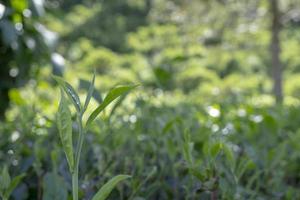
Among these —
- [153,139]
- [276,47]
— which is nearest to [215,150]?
[153,139]

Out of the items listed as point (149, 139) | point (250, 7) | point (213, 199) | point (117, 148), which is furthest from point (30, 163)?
point (250, 7)

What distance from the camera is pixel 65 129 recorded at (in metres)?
0.77

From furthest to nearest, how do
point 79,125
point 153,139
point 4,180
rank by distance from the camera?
point 153,139 < point 4,180 < point 79,125

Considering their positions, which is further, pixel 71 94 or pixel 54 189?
pixel 54 189

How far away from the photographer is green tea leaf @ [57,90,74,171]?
750 mm

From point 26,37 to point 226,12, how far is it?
9.13 metres

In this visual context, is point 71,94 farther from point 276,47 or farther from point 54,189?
point 276,47

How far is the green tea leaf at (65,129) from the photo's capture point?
2.46 ft

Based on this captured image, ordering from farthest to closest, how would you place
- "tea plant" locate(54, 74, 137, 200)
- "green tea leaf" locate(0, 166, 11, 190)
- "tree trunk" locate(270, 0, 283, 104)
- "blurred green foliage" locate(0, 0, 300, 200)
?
"tree trunk" locate(270, 0, 283, 104) → "blurred green foliage" locate(0, 0, 300, 200) → "green tea leaf" locate(0, 166, 11, 190) → "tea plant" locate(54, 74, 137, 200)

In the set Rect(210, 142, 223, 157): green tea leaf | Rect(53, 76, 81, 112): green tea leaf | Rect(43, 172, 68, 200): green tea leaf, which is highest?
Rect(53, 76, 81, 112): green tea leaf

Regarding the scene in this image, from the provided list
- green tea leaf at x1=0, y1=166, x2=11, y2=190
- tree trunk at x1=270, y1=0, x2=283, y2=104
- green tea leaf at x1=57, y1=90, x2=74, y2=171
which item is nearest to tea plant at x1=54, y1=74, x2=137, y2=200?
green tea leaf at x1=57, y1=90, x2=74, y2=171

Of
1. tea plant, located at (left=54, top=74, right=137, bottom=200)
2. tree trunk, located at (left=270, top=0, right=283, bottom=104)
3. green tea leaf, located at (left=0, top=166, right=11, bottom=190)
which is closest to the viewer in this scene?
tea plant, located at (left=54, top=74, right=137, bottom=200)

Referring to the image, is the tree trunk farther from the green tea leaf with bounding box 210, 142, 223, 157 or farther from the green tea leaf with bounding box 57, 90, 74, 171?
the green tea leaf with bounding box 57, 90, 74, 171

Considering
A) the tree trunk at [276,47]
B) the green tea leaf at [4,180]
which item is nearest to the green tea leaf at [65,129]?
the green tea leaf at [4,180]
